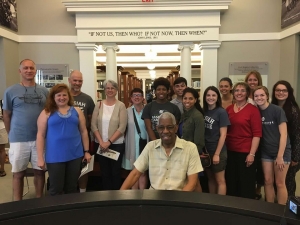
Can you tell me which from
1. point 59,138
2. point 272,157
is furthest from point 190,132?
point 59,138

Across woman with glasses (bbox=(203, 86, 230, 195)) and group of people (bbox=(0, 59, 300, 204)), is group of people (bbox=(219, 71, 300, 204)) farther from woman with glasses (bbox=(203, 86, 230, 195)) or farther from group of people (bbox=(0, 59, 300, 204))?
woman with glasses (bbox=(203, 86, 230, 195))

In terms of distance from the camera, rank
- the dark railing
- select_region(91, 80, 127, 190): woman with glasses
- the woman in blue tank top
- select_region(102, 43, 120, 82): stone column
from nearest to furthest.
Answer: the dark railing
the woman in blue tank top
select_region(91, 80, 127, 190): woman with glasses
select_region(102, 43, 120, 82): stone column

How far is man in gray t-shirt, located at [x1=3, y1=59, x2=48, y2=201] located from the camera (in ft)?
8.21

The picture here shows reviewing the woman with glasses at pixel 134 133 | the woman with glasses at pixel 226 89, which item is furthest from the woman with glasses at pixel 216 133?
the woman with glasses at pixel 134 133

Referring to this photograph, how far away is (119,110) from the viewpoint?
2.90 m

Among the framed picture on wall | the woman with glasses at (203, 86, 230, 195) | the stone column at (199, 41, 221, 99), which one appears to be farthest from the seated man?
the framed picture on wall

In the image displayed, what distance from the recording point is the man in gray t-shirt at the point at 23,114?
8.21ft

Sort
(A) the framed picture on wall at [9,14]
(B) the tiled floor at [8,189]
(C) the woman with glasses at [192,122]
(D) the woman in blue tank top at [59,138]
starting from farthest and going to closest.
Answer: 1. (A) the framed picture on wall at [9,14]
2. (B) the tiled floor at [8,189]
3. (C) the woman with glasses at [192,122]
4. (D) the woman in blue tank top at [59,138]

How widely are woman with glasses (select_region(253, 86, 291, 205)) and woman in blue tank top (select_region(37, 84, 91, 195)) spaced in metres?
1.77

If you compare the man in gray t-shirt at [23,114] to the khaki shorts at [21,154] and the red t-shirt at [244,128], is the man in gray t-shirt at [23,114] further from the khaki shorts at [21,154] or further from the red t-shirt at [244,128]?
the red t-shirt at [244,128]

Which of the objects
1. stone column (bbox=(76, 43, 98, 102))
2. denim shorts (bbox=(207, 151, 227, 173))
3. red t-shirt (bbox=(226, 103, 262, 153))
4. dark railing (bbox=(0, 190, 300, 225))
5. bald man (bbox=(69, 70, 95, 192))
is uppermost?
stone column (bbox=(76, 43, 98, 102))

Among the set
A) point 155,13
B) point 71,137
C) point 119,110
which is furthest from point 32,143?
point 155,13

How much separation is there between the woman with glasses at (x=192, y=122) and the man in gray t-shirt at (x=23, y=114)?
55.7 inches

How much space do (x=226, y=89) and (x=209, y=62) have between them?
242 cm
